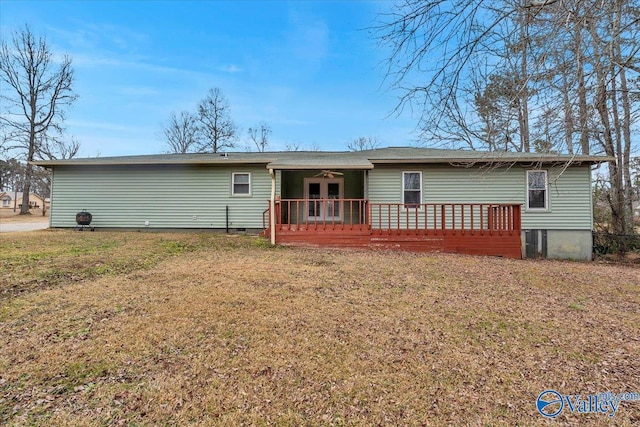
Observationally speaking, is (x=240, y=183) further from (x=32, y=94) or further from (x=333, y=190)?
(x=32, y=94)

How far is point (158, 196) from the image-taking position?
35.2 feet

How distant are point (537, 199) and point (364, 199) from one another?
5721 millimetres

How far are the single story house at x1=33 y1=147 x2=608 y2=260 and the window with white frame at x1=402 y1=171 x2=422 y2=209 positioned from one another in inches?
1.3

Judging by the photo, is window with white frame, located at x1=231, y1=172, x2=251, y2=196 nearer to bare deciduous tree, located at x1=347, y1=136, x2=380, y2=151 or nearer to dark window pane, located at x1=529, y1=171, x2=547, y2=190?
dark window pane, located at x1=529, y1=171, x2=547, y2=190

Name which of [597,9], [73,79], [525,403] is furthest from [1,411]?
[73,79]

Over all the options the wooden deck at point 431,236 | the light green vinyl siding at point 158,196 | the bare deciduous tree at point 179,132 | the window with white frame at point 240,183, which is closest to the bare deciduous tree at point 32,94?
the bare deciduous tree at point 179,132

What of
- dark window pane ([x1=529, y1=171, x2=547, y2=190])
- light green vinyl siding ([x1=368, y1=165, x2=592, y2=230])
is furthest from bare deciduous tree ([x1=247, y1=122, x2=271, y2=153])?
dark window pane ([x1=529, y1=171, x2=547, y2=190])

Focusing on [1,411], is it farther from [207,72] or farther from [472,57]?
[207,72]

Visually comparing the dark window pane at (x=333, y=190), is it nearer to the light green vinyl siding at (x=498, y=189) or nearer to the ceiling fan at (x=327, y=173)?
the ceiling fan at (x=327, y=173)

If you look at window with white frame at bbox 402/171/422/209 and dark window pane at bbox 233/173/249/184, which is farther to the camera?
dark window pane at bbox 233/173/249/184

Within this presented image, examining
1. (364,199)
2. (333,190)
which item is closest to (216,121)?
(333,190)

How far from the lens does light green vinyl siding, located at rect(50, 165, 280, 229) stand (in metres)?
10.6

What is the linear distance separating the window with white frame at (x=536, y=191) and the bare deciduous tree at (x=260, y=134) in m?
26.0

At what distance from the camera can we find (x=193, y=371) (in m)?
2.34
